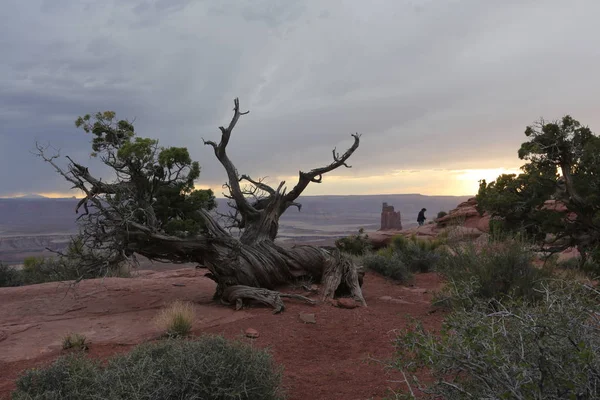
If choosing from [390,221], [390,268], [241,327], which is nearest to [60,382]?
[241,327]

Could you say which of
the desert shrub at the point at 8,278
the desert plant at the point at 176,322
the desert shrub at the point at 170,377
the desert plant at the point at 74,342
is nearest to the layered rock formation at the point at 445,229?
the desert shrub at the point at 8,278

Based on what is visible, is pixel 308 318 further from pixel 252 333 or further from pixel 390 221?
pixel 390 221

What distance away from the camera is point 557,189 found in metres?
14.5

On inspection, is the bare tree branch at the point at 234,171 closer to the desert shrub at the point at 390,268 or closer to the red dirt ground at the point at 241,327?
the red dirt ground at the point at 241,327

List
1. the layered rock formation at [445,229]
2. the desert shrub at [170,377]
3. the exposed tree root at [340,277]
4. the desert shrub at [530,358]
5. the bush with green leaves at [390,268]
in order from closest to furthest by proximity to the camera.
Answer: the desert shrub at [530,358] < the desert shrub at [170,377] < the exposed tree root at [340,277] < the bush with green leaves at [390,268] < the layered rock formation at [445,229]

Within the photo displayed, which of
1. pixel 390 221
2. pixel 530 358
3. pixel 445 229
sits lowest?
pixel 390 221

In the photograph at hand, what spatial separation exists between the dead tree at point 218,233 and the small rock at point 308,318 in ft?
2.48

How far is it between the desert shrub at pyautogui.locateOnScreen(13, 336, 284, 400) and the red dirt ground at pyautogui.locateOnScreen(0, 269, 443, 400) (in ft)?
3.83

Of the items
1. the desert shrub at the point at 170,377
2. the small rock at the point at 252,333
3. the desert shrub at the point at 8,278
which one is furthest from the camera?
the desert shrub at the point at 8,278

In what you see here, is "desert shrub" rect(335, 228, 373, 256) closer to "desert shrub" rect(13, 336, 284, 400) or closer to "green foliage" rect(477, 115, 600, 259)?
"green foliage" rect(477, 115, 600, 259)

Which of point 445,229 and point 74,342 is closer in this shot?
point 74,342

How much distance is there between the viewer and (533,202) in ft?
49.0

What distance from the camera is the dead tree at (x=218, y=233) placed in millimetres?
11164

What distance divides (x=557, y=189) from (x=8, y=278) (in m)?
20.4
